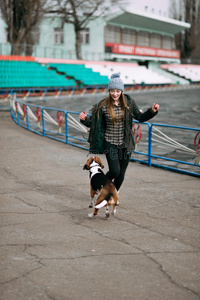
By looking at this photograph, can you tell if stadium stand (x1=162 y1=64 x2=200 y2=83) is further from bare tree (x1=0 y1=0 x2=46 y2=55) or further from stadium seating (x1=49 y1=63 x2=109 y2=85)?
bare tree (x1=0 y1=0 x2=46 y2=55)

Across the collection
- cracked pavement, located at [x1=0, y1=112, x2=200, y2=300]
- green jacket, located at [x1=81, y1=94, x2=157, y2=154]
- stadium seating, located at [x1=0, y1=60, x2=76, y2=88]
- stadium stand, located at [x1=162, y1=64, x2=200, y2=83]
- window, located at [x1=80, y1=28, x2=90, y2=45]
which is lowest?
cracked pavement, located at [x1=0, y1=112, x2=200, y2=300]

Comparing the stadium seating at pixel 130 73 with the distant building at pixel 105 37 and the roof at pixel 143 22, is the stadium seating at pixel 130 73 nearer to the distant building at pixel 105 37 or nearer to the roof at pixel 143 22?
the distant building at pixel 105 37

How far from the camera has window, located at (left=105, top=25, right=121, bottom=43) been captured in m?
47.5

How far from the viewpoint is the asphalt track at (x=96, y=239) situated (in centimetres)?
341

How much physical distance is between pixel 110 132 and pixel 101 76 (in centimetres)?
3267

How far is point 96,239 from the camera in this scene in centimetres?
452

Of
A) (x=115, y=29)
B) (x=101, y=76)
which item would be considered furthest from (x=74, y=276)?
(x=115, y=29)

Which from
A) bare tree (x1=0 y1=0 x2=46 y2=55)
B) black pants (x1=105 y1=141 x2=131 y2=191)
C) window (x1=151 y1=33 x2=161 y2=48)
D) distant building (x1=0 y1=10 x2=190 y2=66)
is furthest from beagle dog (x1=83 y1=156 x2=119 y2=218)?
window (x1=151 y1=33 x2=161 y2=48)

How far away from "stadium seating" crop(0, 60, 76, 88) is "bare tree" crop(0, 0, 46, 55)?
2.79 meters

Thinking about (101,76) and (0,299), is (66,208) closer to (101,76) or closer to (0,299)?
(0,299)

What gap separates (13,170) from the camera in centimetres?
835

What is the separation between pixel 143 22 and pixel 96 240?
52.4 metres

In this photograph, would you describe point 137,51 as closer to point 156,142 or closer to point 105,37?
point 105,37

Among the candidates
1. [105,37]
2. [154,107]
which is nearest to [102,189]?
[154,107]
